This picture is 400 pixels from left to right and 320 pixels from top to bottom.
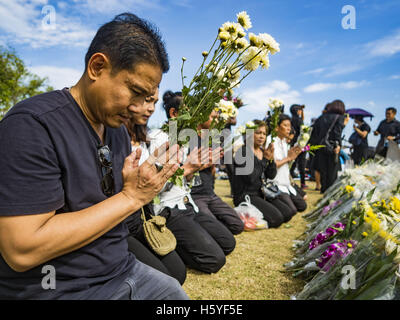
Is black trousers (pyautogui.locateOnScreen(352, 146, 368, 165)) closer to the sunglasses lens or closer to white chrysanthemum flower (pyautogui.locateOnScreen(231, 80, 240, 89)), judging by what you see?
white chrysanthemum flower (pyautogui.locateOnScreen(231, 80, 240, 89))

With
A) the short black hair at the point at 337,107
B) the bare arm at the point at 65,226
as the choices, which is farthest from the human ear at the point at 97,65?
the short black hair at the point at 337,107

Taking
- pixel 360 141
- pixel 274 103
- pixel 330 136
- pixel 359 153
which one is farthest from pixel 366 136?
pixel 274 103

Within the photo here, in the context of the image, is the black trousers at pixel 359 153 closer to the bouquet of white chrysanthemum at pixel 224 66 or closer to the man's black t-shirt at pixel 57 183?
the bouquet of white chrysanthemum at pixel 224 66

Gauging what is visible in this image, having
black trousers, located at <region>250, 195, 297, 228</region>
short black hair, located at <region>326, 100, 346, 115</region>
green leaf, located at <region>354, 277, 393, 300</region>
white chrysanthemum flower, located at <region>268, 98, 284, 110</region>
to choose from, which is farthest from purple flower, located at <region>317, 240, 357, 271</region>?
short black hair, located at <region>326, 100, 346, 115</region>

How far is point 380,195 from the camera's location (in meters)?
2.75

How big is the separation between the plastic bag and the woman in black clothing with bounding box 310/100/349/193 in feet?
11.7

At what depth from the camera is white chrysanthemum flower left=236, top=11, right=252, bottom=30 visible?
1.74 meters

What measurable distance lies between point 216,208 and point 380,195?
2156 mm

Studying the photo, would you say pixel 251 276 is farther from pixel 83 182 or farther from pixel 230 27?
pixel 230 27

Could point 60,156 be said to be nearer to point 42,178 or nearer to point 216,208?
point 42,178

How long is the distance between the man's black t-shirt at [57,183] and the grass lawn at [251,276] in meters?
Result: 1.48

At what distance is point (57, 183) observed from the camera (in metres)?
1.14

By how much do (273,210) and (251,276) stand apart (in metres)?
2.01

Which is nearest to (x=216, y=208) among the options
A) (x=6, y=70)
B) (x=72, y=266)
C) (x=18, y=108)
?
(x=72, y=266)
